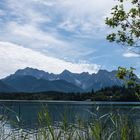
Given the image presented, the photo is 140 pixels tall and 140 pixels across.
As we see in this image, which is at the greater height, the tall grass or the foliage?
the foliage

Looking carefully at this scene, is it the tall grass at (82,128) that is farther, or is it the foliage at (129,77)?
the foliage at (129,77)

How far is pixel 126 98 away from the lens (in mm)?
155000

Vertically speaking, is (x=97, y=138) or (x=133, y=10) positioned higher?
(x=133, y=10)

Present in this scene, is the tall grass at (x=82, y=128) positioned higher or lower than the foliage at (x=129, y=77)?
lower

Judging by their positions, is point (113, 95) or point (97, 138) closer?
point (97, 138)

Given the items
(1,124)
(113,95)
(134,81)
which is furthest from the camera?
(113,95)

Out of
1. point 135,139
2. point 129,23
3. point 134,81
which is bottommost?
point 135,139

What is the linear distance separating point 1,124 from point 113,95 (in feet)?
558

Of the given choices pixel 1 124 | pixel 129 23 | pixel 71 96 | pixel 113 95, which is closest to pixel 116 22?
pixel 129 23

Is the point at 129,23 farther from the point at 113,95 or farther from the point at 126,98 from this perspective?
the point at 113,95

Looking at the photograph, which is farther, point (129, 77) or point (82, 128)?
point (129, 77)

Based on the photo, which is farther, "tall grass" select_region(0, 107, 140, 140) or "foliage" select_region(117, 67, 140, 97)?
"foliage" select_region(117, 67, 140, 97)

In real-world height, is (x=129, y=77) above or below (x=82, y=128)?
above

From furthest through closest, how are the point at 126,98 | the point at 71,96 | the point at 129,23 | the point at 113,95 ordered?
the point at 71,96 → the point at 113,95 → the point at 126,98 → the point at 129,23
